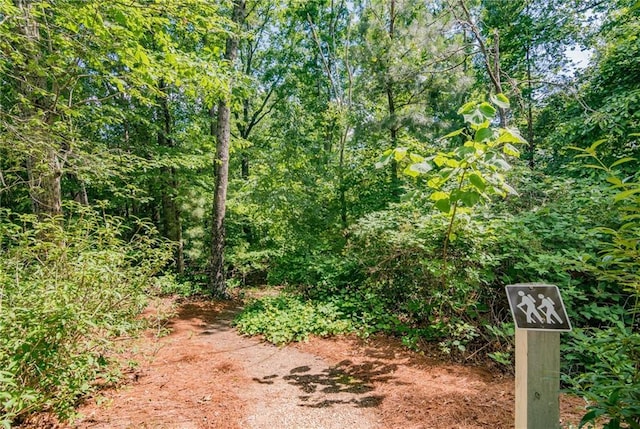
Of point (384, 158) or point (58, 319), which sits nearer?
point (58, 319)

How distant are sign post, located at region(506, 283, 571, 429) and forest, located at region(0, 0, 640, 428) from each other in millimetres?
106

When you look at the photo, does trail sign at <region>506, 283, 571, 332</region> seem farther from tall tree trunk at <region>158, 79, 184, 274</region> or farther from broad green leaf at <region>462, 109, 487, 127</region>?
tall tree trunk at <region>158, 79, 184, 274</region>

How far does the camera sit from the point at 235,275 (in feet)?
32.1

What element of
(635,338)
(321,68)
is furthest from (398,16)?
(635,338)

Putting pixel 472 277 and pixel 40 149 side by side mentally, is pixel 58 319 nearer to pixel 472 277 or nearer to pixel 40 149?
pixel 40 149

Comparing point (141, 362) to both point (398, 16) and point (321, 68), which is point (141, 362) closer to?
point (398, 16)

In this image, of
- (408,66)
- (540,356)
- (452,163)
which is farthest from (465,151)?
(408,66)

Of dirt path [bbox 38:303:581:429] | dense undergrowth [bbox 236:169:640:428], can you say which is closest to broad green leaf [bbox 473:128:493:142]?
dense undergrowth [bbox 236:169:640:428]

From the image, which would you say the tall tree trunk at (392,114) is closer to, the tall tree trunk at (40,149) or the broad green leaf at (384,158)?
the broad green leaf at (384,158)

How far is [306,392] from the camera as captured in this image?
295 centimetres

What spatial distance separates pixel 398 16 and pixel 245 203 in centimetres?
658

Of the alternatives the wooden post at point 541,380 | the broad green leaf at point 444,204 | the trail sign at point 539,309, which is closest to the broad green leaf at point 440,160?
the broad green leaf at point 444,204

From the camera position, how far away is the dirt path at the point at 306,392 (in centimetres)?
242

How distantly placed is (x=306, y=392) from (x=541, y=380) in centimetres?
219
